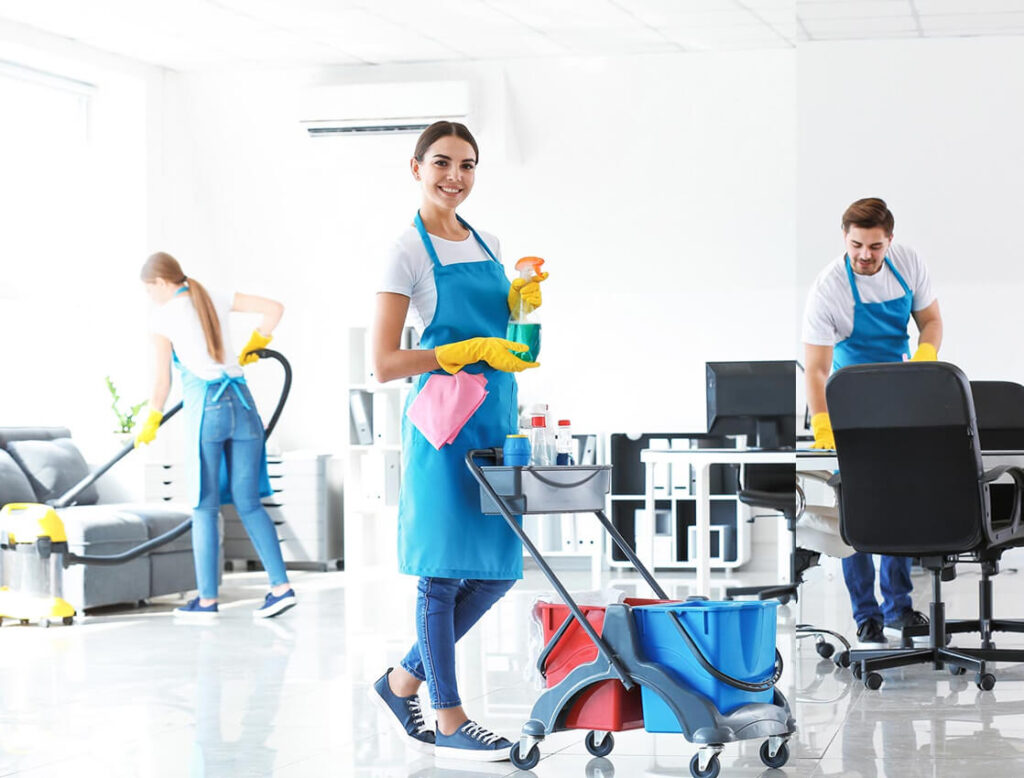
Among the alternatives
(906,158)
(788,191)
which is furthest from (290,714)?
(788,191)

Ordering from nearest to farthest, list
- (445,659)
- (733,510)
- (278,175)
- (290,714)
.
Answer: (445,659)
(290,714)
(733,510)
(278,175)

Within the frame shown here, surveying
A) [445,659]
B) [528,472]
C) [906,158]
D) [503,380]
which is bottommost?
[445,659]

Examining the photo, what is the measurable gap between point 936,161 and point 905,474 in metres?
1.06

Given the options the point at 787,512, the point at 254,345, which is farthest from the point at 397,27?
the point at 787,512

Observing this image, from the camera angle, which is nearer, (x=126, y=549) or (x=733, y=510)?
(x=126, y=549)

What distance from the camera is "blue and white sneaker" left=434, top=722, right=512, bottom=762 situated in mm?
2832

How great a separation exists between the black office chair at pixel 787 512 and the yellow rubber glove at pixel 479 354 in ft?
2.23

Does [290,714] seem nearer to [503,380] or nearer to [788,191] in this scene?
[503,380]

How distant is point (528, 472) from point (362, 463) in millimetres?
4764

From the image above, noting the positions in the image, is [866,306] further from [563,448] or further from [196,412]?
[196,412]

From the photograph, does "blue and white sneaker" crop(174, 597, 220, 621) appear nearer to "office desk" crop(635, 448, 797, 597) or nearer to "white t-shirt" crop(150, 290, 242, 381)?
"white t-shirt" crop(150, 290, 242, 381)

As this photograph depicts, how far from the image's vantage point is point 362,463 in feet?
24.3

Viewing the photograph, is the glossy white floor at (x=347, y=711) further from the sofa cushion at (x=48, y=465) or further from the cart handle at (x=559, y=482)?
the sofa cushion at (x=48, y=465)

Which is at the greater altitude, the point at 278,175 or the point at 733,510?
the point at 278,175
